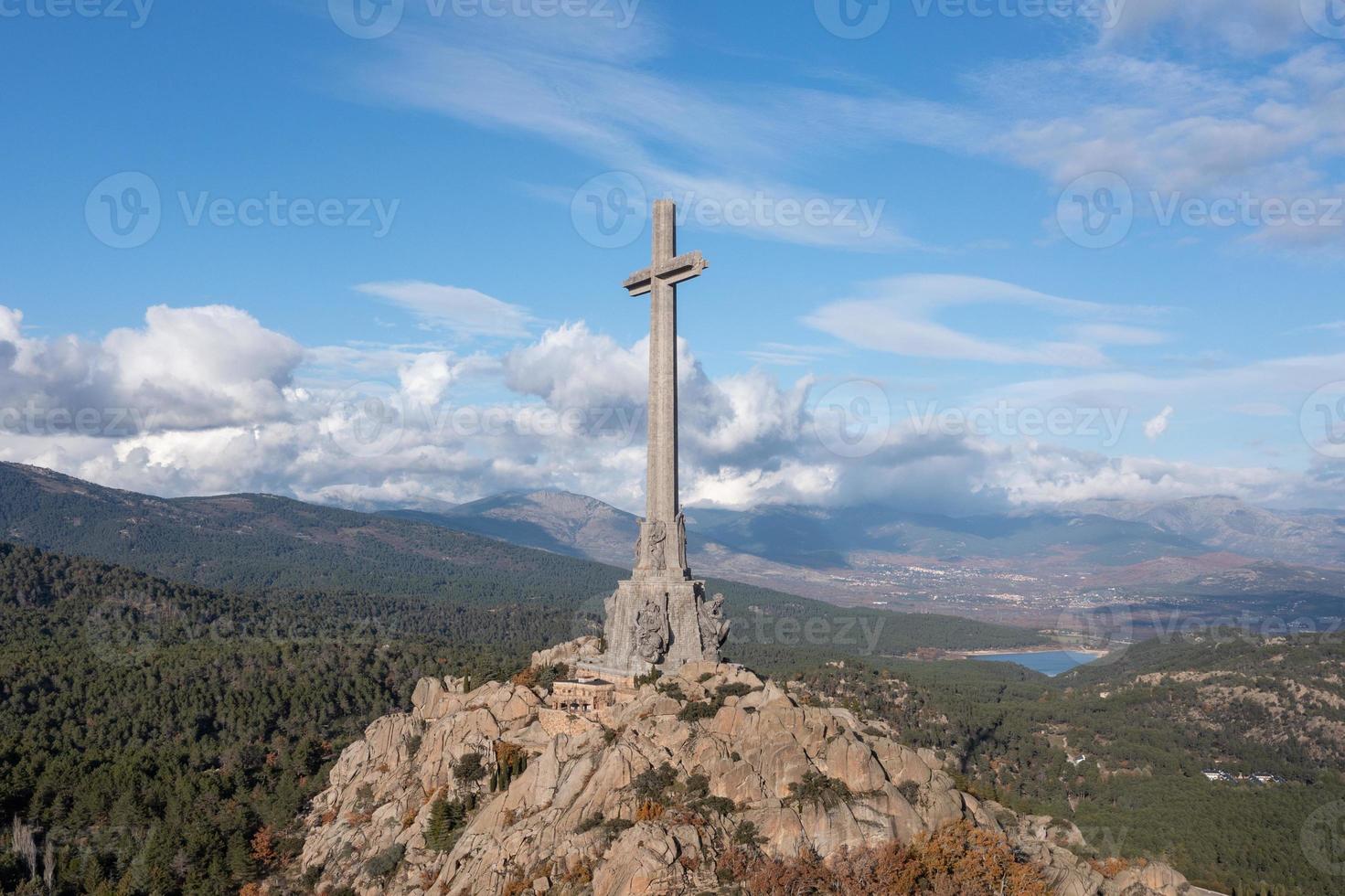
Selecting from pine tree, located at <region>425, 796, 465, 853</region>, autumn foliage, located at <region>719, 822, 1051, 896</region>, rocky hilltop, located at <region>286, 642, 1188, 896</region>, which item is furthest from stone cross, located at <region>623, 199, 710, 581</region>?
autumn foliage, located at <region>719, 822, 1051, 896</region>

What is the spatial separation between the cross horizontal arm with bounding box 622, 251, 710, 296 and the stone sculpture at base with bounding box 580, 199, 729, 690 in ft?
0.20

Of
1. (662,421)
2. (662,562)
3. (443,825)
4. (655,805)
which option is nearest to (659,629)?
(662,562)

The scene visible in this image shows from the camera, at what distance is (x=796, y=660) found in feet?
560

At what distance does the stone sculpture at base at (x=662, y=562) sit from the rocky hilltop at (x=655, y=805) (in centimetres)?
371

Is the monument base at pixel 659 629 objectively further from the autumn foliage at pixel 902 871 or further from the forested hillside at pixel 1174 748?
the autumn foliage at pixel 902 871

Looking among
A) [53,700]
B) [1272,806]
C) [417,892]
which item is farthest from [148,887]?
[1272,806]

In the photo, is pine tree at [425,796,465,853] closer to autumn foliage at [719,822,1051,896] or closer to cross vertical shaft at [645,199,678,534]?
autumn foliage at [719,822,1051,896]

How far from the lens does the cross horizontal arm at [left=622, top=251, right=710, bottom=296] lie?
68.3 m

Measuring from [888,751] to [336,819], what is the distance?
34137 mm

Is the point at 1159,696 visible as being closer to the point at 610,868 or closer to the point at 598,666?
the point at 598,666

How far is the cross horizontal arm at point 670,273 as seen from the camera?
68312mm

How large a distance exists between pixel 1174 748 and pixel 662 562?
7552cm

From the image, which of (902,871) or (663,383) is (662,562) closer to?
(663,383)

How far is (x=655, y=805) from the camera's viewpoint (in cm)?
4900
